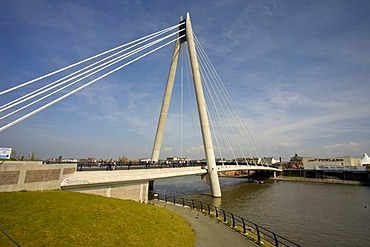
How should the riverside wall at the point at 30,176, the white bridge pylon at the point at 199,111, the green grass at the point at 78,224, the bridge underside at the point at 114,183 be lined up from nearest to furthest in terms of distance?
the green grass at the point at 78,224 → the riverside wall at the point at 30,176 → the bridge underside at the point at 114,183 → the white bridge pylon at the point at 199,111

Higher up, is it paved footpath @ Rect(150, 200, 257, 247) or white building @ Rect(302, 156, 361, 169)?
white building @ Rect(302, 156, 361, 169)

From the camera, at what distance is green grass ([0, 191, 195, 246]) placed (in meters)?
8.41

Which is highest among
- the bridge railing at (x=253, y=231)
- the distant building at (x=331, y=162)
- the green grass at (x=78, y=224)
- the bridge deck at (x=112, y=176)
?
the distant building at (x=331, y=162)

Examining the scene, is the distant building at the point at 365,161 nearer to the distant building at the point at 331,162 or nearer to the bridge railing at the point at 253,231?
the distant building at the point at 331,162

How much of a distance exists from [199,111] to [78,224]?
25469 mm

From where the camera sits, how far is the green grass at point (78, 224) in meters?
8.41

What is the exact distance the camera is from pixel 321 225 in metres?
19.3

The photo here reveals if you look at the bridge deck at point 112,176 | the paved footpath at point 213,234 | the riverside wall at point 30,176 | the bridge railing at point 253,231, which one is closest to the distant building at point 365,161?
the bridge railing at point 253,231

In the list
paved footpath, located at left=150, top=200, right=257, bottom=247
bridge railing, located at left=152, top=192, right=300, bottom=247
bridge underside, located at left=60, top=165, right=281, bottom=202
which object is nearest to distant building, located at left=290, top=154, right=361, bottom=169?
bridge railing, located at left=152, top=192, right=300, bottom=247

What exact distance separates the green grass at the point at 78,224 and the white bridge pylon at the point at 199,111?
19.6 m

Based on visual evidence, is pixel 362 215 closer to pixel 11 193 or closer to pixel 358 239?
pixel 358 239

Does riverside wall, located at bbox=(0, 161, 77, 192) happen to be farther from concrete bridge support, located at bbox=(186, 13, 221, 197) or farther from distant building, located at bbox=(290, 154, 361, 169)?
distant building, located at bbox=(290, 154, 361, 169)

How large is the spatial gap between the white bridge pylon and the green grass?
19595mm

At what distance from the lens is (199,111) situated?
33312mm
